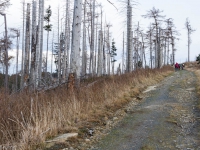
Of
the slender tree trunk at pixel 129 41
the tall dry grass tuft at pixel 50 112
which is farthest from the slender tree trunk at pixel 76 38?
the slender tree trunk at pixel 129 41

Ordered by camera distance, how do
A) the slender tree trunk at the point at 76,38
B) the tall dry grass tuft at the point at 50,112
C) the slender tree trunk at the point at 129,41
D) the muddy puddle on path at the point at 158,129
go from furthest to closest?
the slender tree trunk at the point at 129,41 < the slender tree trunk at the point at 76,38 < the muddy puddle on path at the point at 158,129 < the tall dry grass tuft at the point at 50,112

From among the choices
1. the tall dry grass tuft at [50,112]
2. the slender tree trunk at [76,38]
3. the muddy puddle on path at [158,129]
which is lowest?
the muddy puddle on path at [158,129]

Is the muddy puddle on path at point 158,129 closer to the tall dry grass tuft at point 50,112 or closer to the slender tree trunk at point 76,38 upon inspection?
the tall dry grass tuft at point 50,112

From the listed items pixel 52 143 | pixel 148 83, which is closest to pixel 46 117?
pixel 52 143

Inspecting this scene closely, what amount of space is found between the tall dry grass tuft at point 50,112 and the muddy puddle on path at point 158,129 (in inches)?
31.0

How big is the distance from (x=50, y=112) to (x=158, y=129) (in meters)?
2.55

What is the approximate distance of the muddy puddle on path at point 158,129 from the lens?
4.16m

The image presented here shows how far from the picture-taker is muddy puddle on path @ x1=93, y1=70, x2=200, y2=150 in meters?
4.16

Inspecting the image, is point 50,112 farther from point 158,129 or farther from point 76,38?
point 76,38

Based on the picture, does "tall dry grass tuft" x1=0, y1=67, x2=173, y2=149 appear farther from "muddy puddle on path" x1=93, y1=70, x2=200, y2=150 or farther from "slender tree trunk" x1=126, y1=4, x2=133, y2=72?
"slender tree trunk" x1=126, y1=4, x2=133, y2=72

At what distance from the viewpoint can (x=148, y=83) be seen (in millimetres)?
12641

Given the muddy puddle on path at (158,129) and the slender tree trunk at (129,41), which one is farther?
the slender tree trunk at (129,41)

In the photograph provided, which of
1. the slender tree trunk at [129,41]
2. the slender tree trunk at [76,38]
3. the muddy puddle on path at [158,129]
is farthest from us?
the slender tree trunk at [129,41]

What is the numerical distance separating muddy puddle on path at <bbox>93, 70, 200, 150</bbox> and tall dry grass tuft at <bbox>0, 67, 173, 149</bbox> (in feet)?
2.59
